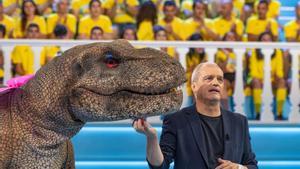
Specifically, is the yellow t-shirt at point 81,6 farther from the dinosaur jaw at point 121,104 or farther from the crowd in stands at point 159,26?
the dinosaur jaw at point 121,104

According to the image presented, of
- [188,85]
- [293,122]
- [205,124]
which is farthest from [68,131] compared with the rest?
[293,122]

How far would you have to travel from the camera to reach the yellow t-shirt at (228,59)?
6.43 metres

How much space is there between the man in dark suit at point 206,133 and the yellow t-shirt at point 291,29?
4319mm

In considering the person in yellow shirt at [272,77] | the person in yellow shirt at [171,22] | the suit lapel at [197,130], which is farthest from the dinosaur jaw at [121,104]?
the person in yellow shirt at [171,22]

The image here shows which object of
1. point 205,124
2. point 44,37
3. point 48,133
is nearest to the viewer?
point 48,133

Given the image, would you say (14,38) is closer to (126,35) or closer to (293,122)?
(126,35)

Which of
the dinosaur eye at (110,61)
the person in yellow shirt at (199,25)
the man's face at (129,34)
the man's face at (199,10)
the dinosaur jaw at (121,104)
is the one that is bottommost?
the man's face at (129,34)

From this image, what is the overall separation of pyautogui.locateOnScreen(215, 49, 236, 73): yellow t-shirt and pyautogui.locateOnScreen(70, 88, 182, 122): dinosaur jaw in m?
5.09

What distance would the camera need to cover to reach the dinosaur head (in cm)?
135

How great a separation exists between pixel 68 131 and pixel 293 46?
5.19 meters

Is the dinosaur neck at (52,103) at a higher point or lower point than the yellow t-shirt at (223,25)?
higher

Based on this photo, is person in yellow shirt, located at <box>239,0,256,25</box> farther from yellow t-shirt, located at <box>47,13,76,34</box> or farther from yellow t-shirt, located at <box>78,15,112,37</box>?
yellow t-shirt, located at <box>47,13,76,34</box>

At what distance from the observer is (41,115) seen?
142 cm

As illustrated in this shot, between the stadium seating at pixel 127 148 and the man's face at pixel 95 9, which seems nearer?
the stadium seating at pixel 127 148
